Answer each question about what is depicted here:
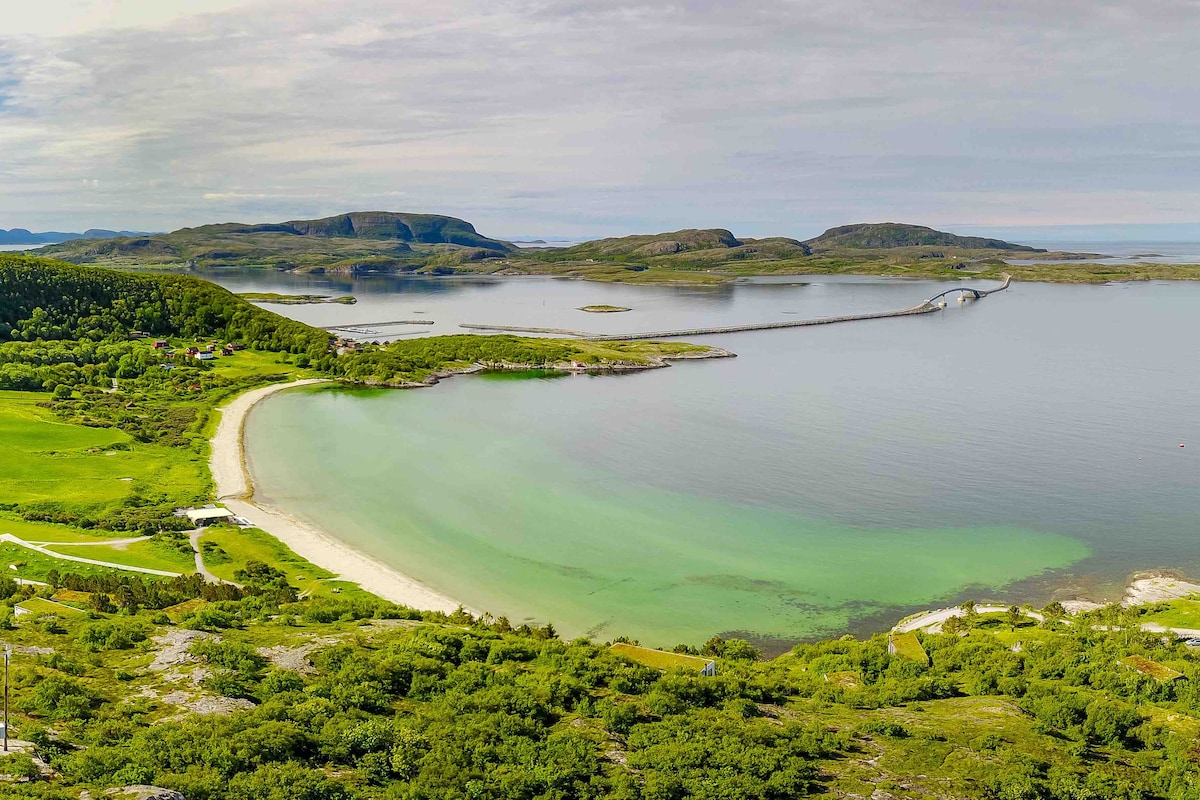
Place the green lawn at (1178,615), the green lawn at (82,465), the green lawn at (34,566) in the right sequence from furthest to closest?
the green lawn at (82,465)
the green lawn at (34,566)
the green lawn at (1178,615)

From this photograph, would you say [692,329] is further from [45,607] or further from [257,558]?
[45,607]

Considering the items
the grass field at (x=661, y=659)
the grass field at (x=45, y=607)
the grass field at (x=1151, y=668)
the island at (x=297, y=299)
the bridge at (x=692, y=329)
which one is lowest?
the grass field at (x=661, y=659)

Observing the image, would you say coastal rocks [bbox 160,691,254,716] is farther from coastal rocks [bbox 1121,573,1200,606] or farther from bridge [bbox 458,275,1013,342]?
bridge [bbox 458,275,1013,342]


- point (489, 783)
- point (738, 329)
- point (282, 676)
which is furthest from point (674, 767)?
point (738, 329)

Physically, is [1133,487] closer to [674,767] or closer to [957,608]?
[957,608]

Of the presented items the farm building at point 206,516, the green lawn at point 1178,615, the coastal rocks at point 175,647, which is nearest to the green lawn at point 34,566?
the farm building at point 206,516

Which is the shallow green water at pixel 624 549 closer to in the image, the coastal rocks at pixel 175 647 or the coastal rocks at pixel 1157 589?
the coastal rocks at pixel 1157 589

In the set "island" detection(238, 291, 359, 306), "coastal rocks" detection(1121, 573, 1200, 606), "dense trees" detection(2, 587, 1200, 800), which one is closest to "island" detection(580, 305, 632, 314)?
"island" detection(238, 291, 359, 306)

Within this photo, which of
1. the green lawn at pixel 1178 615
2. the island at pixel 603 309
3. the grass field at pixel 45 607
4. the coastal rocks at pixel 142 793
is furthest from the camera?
the island at pixel 603 309
